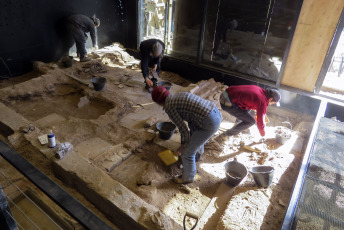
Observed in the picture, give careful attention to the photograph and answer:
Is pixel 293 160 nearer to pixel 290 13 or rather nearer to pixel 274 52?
pixel 274 52

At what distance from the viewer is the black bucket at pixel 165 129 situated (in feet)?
15.7

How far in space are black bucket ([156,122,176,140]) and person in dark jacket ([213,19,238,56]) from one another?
3707mm

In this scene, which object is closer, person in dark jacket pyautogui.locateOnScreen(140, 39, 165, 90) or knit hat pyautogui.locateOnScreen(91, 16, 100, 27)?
person in dark jacket pyautogui.locateOnScreen(140, 39, 165, 90)

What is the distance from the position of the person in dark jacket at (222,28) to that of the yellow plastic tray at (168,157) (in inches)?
173

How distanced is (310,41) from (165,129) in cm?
423

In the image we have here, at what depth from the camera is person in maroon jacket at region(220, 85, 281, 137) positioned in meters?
4.52

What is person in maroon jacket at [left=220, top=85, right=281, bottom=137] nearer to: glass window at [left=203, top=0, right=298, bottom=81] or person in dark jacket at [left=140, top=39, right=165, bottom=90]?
person in dark jacket at [left=140, top=39, right=165, bottom=90]

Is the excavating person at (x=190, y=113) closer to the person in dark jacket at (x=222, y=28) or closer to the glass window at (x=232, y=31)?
the glass window at (x=232, y=31)

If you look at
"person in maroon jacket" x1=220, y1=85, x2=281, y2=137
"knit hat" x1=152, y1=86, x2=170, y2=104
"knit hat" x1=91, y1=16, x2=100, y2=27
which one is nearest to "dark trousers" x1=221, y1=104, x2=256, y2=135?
"person in maroon jacket" x1=220, y1=85, x2=281, y2=137

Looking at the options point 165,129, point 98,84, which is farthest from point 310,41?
point 98,84

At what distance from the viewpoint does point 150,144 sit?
484 centimetres

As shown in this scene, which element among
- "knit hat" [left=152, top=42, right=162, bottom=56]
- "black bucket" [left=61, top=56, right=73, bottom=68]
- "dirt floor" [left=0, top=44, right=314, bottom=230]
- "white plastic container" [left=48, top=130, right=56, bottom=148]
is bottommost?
"dirt floor" [left=0, top=44, right=314, bottom=230]

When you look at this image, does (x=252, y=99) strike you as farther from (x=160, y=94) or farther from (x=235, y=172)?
(x=160, y=94)

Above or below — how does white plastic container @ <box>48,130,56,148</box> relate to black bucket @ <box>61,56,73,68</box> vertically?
below
